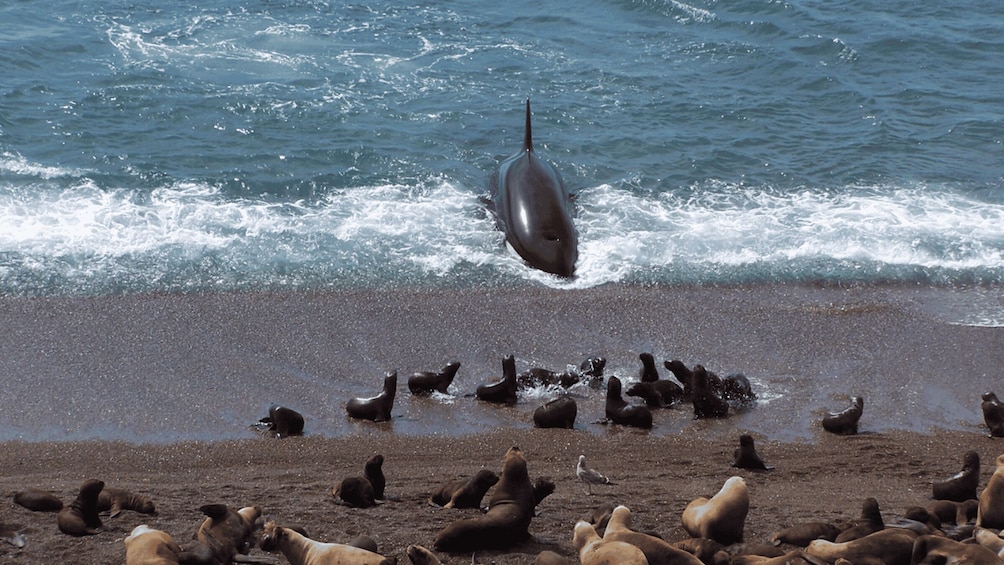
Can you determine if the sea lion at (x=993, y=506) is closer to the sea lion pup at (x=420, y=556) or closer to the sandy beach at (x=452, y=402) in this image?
the sandy beach at (x=452, y=402)

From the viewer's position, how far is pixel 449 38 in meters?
21.8

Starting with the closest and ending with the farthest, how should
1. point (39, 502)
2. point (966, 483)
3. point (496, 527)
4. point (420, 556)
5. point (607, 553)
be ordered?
point (607, 553) → point (420, 556) → point (496, 527) → point (39, 502) → point (966, 483)

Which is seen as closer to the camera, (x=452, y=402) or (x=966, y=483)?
(x=966, y=483)

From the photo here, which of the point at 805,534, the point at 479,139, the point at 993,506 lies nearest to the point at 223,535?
the point at 805,534

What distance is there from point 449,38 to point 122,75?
621cm

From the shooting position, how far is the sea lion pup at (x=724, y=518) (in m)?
6.79

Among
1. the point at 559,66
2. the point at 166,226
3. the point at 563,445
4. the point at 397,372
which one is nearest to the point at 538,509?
the point at 563,445

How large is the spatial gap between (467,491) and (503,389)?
2656 millimetres

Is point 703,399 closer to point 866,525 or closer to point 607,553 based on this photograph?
point 866,525

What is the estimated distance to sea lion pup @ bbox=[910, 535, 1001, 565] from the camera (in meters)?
6.09

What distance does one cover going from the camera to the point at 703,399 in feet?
32.1

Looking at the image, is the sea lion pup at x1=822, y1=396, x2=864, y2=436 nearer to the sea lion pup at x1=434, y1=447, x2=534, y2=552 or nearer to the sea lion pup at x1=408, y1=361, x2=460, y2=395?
the sea lion pup at x1=408, y1=361, x2=460, y2=395


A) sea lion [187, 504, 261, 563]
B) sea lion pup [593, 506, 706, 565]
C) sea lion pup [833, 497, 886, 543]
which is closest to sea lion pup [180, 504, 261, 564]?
sea lion [187, 504, 261, 563]

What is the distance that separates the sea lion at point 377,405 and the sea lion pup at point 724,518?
3.52 meters
